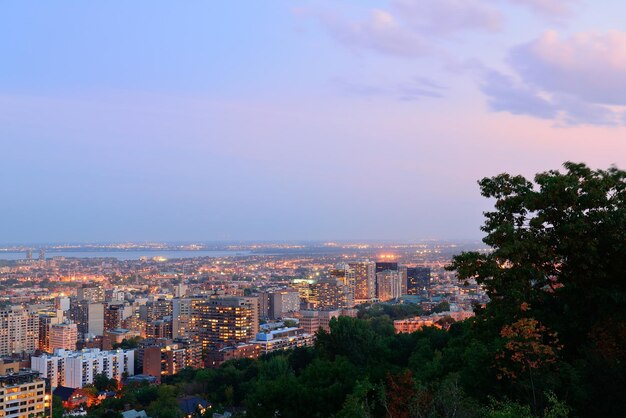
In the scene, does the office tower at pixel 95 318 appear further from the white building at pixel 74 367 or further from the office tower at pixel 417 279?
the office tower at pixel 417 279

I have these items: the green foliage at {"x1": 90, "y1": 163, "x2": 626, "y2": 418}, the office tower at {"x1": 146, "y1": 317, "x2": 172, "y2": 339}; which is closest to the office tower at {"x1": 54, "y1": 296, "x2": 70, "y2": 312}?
the office tower at {"x1": 146, "y1": 317, "x2": 172, "y2": 339}

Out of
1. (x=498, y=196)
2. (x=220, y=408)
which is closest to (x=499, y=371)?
(x=498, y=196)

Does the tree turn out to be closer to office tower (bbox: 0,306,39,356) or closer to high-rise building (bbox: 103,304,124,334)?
office tower (bbox: 0,306,39,356)

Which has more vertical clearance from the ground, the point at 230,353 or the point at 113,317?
the point at 230,353

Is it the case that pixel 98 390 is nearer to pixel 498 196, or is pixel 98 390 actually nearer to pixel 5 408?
pixel 5 408

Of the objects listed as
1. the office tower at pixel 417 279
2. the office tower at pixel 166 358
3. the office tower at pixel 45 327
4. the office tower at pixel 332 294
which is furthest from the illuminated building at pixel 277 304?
the office tower at pixel 166 358

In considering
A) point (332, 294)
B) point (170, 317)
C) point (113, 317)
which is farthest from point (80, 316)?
point (332, 294)

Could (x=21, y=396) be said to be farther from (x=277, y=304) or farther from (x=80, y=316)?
(x=277, y=304)
